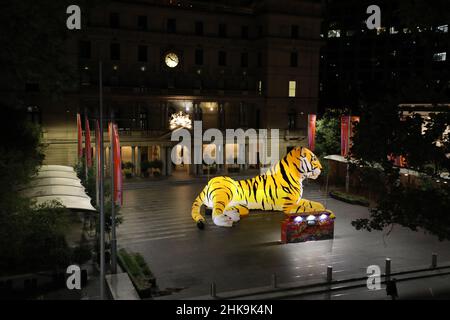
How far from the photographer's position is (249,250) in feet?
79.1

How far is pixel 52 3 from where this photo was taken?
52.0 feet

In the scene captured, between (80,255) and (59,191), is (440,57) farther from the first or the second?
(80,255)

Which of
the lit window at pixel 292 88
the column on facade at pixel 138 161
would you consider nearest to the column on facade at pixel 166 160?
the column on facade at pixel 138 161

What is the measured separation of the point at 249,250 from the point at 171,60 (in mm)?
30108

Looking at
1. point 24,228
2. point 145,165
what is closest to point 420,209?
point 24,228

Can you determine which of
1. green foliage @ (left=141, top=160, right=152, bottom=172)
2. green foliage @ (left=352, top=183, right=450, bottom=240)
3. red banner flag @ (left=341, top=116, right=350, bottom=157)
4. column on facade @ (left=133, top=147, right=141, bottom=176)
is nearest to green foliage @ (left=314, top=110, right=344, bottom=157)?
red banner flag @ (left=341, top=116, right=350, bottom=157)

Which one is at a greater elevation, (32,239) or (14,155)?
(14,155)

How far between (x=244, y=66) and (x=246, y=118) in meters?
5.84

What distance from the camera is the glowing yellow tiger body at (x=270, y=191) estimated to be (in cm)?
2898

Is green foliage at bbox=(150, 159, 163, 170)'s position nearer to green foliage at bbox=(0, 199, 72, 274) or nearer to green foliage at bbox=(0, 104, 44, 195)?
green foliage at bbox=(0, 104, 44, 195)

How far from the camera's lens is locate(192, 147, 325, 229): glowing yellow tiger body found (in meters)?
29.0

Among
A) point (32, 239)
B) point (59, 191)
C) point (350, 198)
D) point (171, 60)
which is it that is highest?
point (171, 60)

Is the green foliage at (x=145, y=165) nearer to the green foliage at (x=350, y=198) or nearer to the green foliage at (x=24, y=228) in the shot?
the green foliage at (x=350, y=198)

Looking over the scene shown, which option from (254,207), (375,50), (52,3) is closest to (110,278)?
(52,3)
